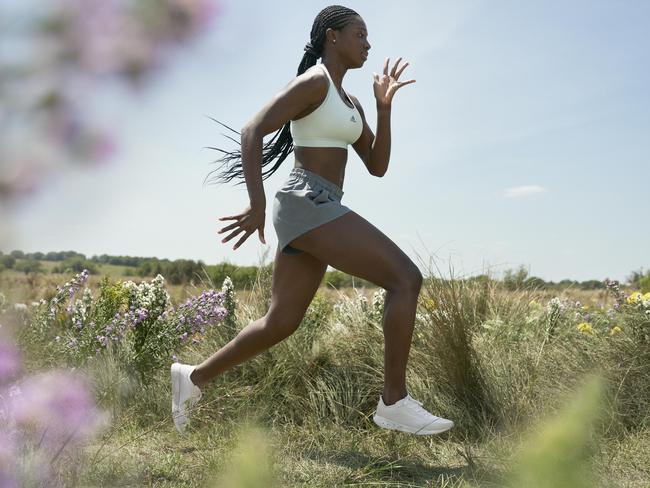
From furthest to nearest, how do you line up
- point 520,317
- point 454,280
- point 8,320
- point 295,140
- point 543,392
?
point 520,317 < point 454,280 < point 543,392 < point 295,140 < point 8,320

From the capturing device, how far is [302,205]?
2.78 m

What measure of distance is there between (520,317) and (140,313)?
2.54 m

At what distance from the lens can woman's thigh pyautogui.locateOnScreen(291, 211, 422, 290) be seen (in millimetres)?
2744

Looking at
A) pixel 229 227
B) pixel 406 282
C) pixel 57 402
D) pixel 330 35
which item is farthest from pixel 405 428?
pixel 57 402

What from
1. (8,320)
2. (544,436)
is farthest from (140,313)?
(544,436)

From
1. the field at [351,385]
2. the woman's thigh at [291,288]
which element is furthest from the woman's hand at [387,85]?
the field at [351,385]

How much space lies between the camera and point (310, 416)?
3.41 meters

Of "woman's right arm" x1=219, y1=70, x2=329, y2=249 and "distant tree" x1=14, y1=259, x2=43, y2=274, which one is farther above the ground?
"woman's right arm" x1=219, y1=70, x2=329, y2=249

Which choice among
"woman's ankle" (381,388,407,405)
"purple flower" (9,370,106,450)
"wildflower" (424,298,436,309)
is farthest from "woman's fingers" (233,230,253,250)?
"purple flower" (9,370,106,450)

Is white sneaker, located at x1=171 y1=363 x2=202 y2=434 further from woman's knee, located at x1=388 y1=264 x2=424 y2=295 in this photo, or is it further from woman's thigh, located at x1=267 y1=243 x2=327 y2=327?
woman's knee, located at x1=388 y1=264 x2=424 y2=295

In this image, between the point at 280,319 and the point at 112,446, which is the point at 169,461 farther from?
the point at 280,319

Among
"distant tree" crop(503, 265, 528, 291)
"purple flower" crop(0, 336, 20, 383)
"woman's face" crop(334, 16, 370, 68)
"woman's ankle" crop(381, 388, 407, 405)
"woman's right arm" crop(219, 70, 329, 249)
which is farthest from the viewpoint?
"distant tree" crop(503, 265, 528, 291)

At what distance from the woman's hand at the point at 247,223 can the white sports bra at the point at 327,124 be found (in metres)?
0.47

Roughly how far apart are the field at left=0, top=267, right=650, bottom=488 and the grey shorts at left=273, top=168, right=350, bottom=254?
2.40ft
